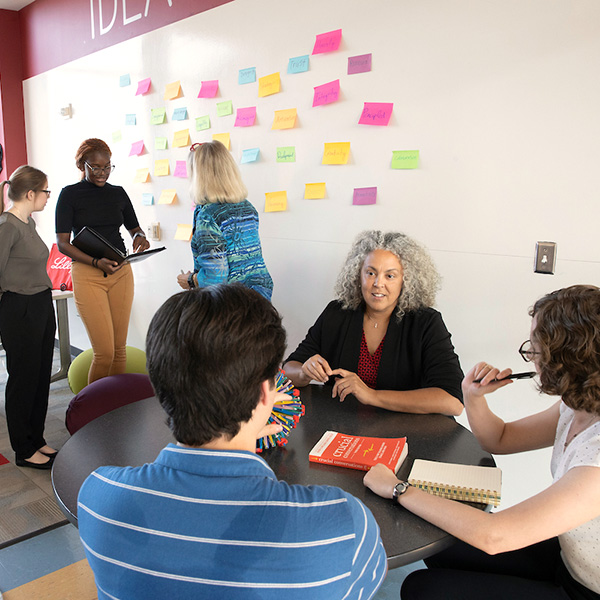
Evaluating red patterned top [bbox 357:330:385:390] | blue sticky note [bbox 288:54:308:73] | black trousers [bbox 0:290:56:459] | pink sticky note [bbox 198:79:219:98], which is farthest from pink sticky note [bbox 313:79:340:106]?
black trousers [bbox 0:290:56:459]

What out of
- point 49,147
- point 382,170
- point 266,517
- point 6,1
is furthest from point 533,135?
point 6,1

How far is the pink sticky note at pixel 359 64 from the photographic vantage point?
2.51 meters

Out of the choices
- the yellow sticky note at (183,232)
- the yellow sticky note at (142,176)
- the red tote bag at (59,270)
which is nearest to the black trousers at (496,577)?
the yellow sticky note at (183,232)

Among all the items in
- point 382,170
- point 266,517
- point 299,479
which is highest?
point 382,170

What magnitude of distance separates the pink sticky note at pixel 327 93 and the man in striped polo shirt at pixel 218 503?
2.03 m

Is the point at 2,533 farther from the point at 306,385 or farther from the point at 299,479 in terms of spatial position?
the point at 299,479

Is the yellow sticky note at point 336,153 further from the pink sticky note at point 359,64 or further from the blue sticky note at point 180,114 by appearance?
the blue sticky note at point 180,114

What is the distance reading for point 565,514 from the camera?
104 centimetres

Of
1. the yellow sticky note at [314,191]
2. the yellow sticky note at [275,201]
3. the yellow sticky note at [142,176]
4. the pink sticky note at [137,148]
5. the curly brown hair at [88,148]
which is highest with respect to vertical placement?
the pink sticky note at [137,148]

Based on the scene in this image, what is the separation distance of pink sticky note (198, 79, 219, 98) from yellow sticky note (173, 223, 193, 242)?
2.63 feet

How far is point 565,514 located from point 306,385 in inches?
39.2

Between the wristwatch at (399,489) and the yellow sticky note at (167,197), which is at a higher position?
the yellow sticky note at (167,197)

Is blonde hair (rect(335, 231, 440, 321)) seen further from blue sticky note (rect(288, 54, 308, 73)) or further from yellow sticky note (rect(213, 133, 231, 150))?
yellow sticky note (rect(213, 133, 231, 150))

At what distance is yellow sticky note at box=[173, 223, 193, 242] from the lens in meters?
3.65
